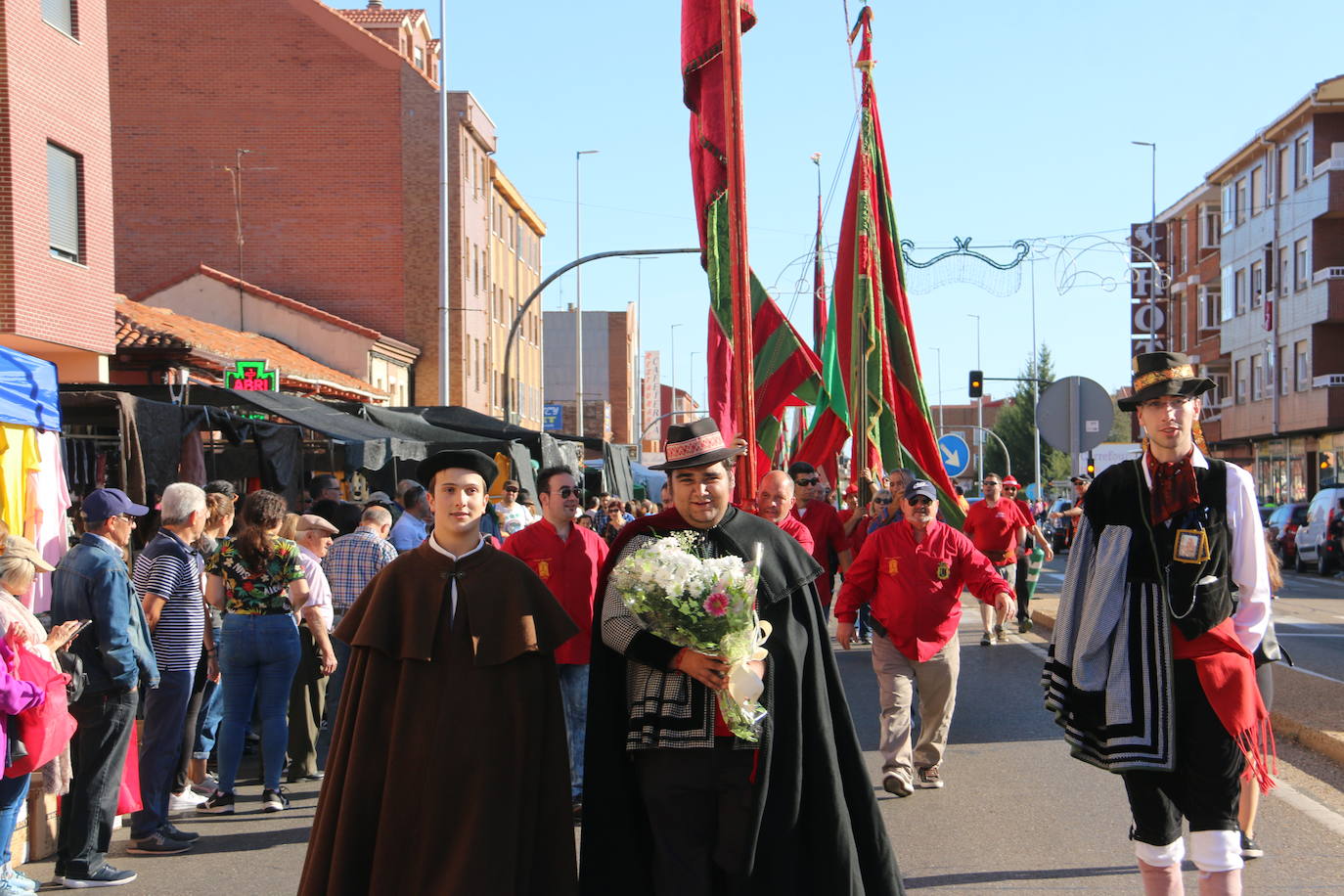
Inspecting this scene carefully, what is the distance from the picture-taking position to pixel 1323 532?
31.4m

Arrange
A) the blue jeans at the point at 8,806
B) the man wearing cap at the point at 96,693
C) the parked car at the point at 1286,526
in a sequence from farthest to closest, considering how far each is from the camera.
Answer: the parked car at the point at 1286,526
the man wearing cap at the point at 96,693
the blue jeans at the point at 8,806

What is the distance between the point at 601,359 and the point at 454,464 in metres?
95.4

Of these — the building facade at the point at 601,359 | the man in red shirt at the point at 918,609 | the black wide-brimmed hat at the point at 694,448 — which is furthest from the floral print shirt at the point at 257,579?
the building facade at the point at 601,359

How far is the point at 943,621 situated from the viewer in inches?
339

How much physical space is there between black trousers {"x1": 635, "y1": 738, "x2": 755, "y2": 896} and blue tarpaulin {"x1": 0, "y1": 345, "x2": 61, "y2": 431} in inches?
258

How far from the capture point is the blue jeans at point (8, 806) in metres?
6.35

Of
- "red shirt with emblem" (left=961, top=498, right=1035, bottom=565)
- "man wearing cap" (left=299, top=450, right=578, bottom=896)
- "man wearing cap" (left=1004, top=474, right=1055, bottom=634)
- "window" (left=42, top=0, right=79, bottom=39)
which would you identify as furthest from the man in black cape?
"window" (left=42, top=0, right=79, bottom=39)

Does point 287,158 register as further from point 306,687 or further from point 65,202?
point 306,687

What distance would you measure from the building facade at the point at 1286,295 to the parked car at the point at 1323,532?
10472mm

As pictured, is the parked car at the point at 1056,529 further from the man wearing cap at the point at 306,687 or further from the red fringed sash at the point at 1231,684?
the red fringed sash at the point at 1231,684

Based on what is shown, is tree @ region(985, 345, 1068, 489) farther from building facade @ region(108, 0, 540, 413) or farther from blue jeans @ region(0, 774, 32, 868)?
blue jeans @ region(0, 774, 32, 868)

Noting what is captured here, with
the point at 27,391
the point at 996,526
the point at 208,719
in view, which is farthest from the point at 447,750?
the point at 996,526

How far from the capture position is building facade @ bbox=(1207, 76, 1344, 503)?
46312 mm

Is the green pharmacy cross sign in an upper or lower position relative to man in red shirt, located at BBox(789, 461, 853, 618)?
upper
